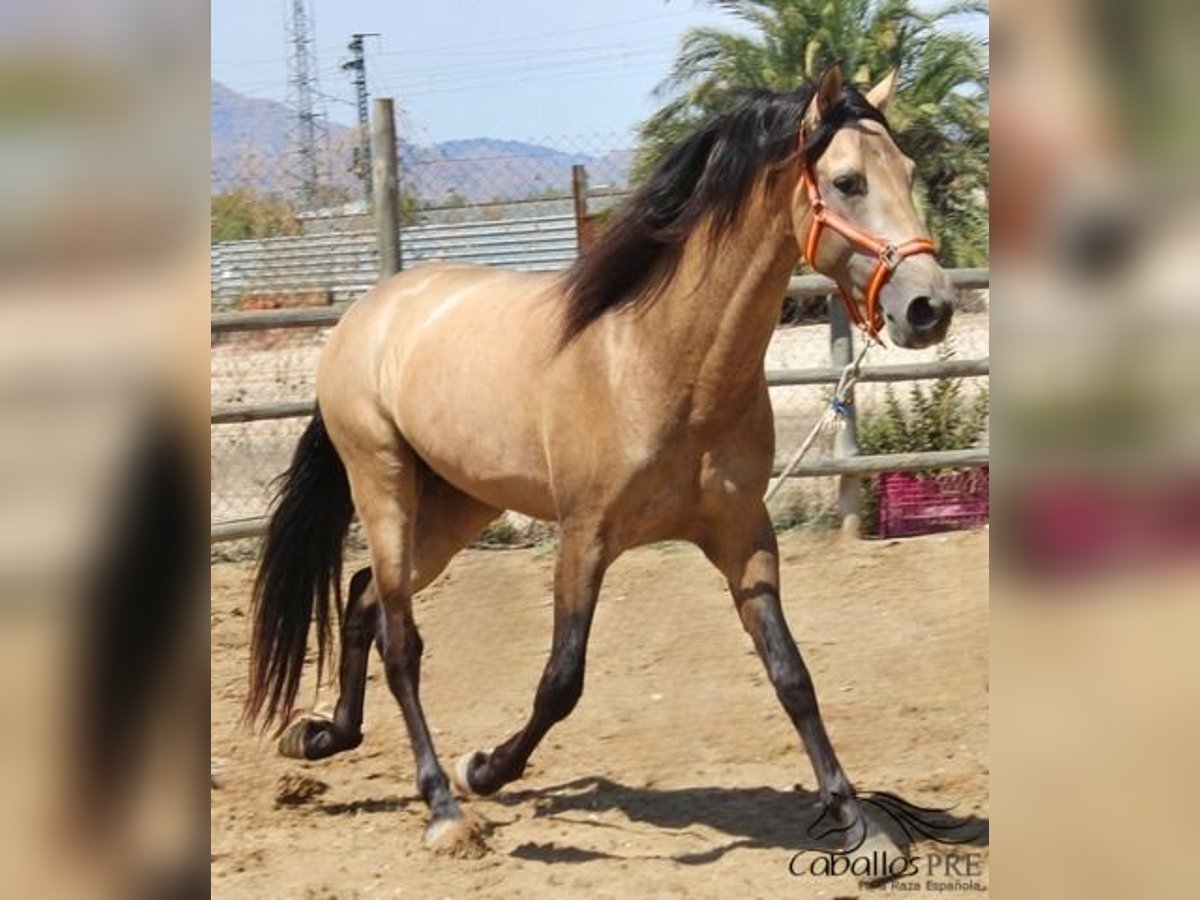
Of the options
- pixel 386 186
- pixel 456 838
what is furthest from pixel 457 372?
pixel 386 186

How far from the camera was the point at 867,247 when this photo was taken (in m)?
3.33

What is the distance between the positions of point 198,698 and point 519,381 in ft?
9.51

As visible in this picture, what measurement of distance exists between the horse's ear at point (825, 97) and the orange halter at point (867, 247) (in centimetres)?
12

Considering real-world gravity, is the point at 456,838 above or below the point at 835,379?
below

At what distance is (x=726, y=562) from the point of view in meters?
3.84

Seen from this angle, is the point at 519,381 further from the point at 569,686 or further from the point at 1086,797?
the point at 1086,797

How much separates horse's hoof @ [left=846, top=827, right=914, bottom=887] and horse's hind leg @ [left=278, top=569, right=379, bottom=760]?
5.75ft

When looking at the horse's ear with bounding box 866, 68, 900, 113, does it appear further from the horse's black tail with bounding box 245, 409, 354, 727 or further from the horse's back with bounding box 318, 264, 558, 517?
the horse's black tail with bounding box 245, 409, 354, 727

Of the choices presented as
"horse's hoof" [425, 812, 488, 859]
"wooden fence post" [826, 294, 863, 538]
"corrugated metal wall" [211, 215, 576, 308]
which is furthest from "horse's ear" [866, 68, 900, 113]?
"corrugated metal wall" [211, 215, 576, 308]

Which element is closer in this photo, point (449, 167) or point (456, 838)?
point (456, 838)

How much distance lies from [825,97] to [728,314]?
22.6 inches

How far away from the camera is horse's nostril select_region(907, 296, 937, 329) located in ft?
10.5

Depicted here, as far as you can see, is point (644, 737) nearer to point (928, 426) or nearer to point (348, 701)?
point (348, 701)

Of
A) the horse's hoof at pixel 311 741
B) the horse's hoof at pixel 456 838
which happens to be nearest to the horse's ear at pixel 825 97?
the horse's hoof at pixel 456 838
